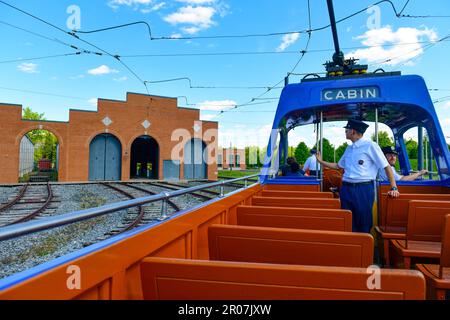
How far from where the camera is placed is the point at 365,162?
381cm

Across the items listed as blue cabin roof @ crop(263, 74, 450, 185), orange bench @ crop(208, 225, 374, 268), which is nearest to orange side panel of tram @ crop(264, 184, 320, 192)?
blue cabin roof @ crop(263, 74, 450, 185)

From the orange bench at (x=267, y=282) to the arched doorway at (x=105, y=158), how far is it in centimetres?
2690

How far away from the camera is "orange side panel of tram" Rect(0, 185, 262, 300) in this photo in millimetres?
1104

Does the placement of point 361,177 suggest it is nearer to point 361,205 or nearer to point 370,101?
point 361,205

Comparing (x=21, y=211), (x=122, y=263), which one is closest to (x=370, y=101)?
(x=122, y=263)

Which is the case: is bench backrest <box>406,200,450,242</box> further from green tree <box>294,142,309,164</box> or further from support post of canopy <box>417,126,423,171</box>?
green tree <box>294,142,309,164</box>

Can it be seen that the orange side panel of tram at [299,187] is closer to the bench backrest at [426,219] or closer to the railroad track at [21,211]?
the bench backrest at [426,219]

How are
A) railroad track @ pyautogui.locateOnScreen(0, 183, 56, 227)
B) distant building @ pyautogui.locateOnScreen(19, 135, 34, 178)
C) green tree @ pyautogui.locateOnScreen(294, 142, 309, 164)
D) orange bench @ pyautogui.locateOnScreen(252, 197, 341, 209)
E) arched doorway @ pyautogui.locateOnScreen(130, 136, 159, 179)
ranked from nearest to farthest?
orange bench @ pyautogui.locateOnScreen(252, 197, 341, 209)
railroad track @ pyautogui.locateOnScreen(0, 183, 56, 227)
distant building @ pyautogui.locateOnScreen(19, 135, 34, 178)
arched doorway @ pyautogui.locateOnScreen(130, 136, 159, 179)
green tree @ pyautogui.locateOnScreen(294, 142, 309, 164)

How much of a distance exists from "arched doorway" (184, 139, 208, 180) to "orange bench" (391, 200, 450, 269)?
87.5ft

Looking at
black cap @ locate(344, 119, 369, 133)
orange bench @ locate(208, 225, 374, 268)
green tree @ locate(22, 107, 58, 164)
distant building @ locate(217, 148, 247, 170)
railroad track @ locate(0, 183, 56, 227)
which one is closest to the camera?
orange bench @ locate(208, 225, 374, 268)

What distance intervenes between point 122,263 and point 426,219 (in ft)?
9.44

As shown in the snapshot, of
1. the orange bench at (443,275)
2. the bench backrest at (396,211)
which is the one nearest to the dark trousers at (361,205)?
the bench backrest at (396,211)
